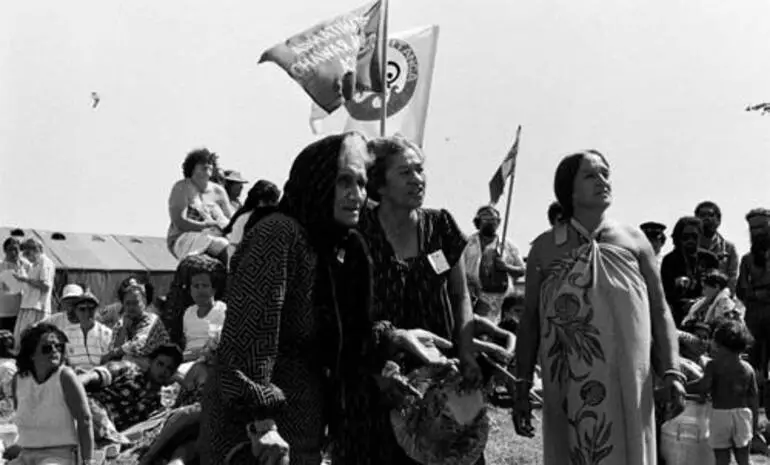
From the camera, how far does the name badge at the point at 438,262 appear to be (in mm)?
4953

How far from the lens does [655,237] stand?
1030 cm

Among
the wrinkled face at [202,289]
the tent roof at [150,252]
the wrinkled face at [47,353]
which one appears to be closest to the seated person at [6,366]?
the wrinkled face at [47,353]

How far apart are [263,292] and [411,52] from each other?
9508 millimetres

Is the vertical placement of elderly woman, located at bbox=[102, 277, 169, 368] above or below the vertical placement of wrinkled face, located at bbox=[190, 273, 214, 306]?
below

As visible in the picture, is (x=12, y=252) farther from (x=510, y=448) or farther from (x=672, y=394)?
(x=672, y=394)

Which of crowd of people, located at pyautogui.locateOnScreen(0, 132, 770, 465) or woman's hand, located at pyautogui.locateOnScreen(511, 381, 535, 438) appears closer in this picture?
crowd of people, located at pyautogui.locateOnScreen(0, 132, 770, 465)

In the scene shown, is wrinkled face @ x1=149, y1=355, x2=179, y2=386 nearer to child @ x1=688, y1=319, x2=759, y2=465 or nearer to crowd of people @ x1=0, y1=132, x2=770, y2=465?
crowd of people @ x1=0, y1=132, x2=770, y2=465

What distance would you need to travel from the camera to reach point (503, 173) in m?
13.8

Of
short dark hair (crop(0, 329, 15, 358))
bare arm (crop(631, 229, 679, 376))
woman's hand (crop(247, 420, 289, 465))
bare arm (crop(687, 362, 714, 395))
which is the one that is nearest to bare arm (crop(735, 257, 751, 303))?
bare arm (crop(687, 362, 714, 395))

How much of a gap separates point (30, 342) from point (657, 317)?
4111 mm

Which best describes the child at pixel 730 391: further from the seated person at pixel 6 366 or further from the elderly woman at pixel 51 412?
the seated person at pixel 6 366

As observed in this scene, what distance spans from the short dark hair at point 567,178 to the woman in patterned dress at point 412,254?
98cm

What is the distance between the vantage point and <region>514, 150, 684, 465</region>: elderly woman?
18.1 ft

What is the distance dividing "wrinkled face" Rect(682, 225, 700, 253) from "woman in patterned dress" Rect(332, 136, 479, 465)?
539 centimetres
